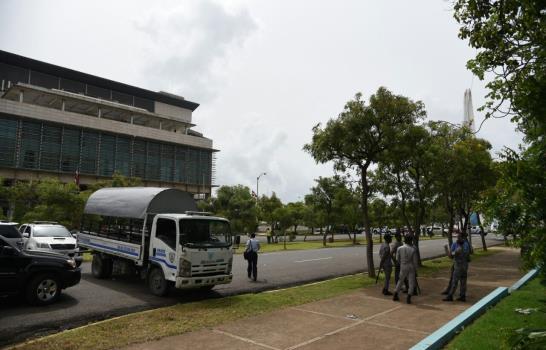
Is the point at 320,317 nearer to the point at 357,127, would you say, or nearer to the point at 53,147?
the point at 357,127

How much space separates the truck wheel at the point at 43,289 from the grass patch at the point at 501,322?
8962 mm

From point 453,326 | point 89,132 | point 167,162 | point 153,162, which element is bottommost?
point 453,326

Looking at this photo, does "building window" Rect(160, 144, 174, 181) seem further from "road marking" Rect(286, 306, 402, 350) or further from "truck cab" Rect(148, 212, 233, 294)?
"road marking" Rect(286, 306, 402, 350)

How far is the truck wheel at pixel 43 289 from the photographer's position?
9.97m

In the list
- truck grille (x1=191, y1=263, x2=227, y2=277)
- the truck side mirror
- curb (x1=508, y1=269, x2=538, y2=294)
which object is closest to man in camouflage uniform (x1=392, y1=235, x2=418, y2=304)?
curb (x1=508, y1=269, x2=538, y2=294)

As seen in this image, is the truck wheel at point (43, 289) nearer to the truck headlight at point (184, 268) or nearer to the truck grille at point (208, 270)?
the truck headlight at point (184, 268)

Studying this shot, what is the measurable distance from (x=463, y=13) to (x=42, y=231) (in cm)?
1652

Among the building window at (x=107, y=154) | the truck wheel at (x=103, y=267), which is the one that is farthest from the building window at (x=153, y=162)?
the truck wheel at (x=103, y=267)

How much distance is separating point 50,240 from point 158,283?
22.6ft

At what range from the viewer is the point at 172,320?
9047 millimetres

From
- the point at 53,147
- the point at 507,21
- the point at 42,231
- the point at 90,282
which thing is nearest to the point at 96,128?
the point at 53,147

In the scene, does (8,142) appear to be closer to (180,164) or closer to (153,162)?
(153,162)

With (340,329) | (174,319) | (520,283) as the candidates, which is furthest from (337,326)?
(520,283)

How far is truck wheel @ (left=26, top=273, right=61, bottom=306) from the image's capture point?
392 inches
